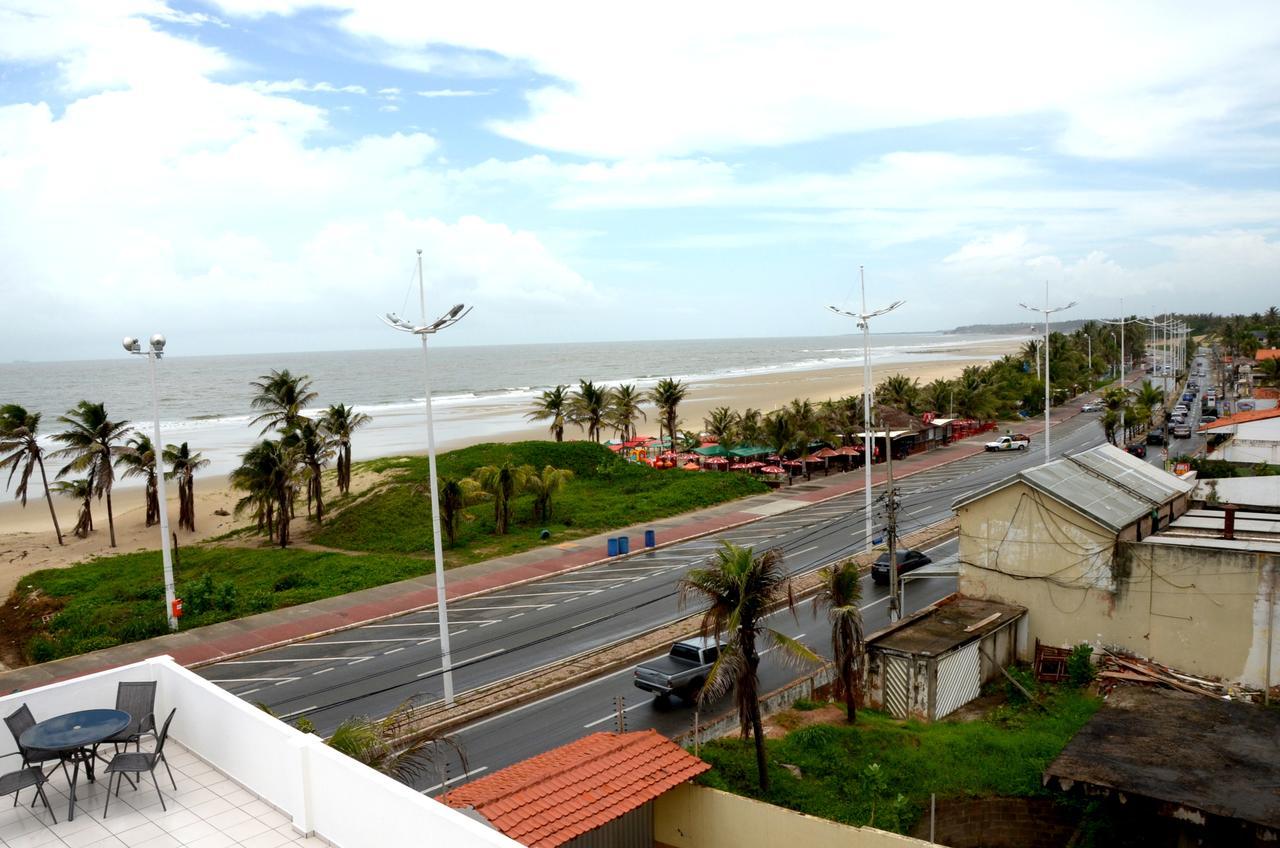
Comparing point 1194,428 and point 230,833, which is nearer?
point 230,833

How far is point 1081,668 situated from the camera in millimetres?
20406

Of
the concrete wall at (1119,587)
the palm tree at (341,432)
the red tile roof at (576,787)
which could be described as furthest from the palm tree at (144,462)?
the concrete wall at (1119,587)

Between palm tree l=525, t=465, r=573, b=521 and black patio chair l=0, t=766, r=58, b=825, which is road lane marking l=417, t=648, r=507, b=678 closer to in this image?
black patio chair l=0, t=766, r=58, b=825

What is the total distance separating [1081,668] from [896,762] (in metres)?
7.06

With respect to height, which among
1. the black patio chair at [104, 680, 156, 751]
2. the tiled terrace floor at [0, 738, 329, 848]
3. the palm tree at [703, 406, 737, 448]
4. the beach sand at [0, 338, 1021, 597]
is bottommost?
the beach sand at [0, 338, 1021, 597]

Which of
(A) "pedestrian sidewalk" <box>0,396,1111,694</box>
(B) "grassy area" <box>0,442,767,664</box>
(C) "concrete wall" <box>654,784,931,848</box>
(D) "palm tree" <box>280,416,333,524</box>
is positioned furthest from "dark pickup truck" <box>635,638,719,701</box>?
(D) "palm tree" <box>280,416,333,524</box>

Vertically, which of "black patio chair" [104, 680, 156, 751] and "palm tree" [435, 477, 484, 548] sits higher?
"black patio chair" [104, 680, 156, 751]

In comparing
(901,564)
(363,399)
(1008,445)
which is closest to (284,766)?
(901,564)

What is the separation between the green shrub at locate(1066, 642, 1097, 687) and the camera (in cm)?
2030

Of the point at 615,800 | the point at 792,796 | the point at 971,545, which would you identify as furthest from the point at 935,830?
the point at 971,545

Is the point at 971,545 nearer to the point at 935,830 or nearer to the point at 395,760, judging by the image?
the point at 935,830

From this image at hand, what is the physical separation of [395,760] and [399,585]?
2189cm

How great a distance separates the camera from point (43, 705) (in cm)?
1027

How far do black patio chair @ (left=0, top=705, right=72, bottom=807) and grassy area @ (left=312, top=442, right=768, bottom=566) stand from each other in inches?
1033
